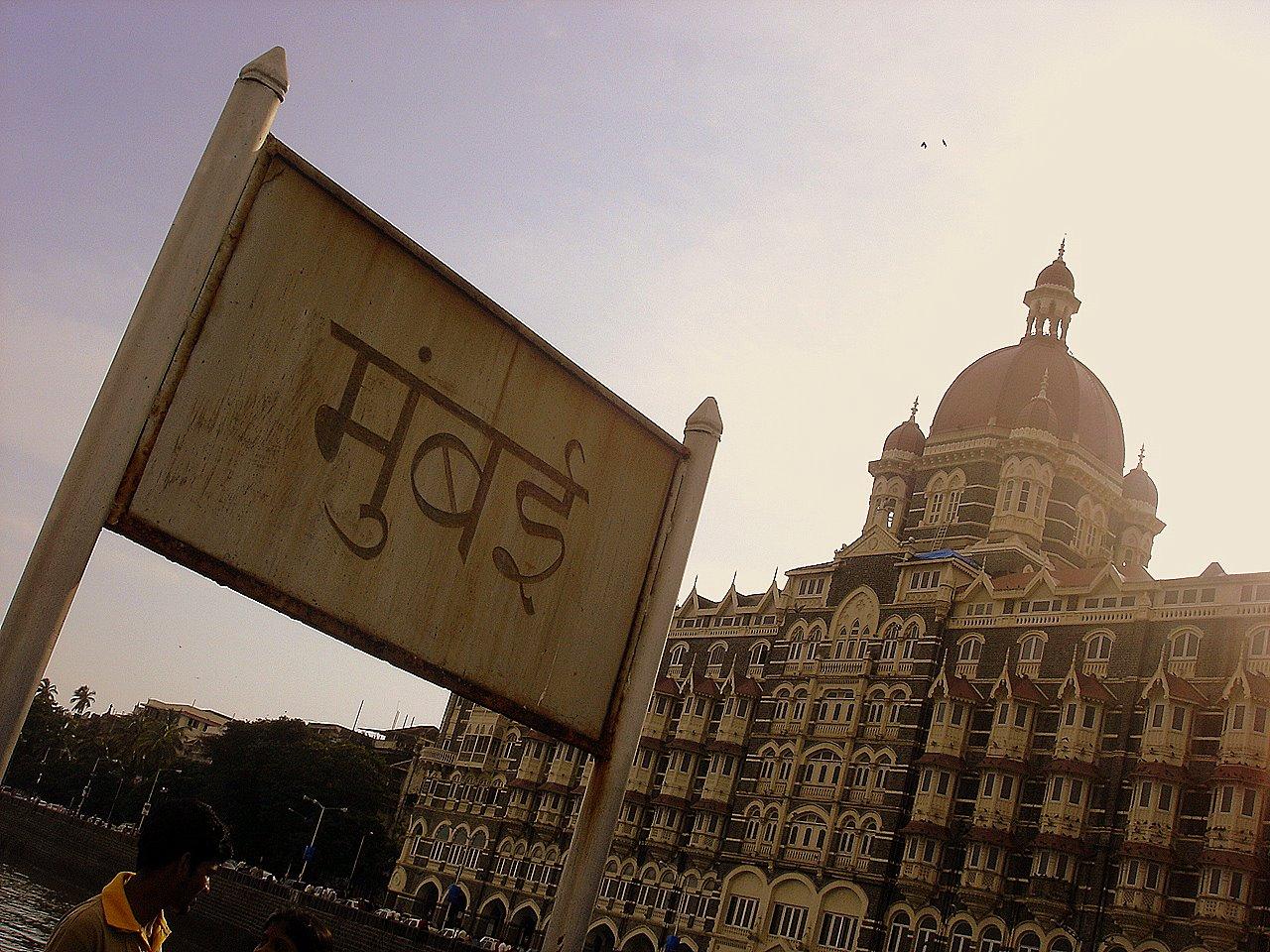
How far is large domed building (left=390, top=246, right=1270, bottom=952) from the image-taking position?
34.0m

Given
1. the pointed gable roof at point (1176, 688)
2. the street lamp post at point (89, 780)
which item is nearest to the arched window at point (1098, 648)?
the pointed gable roof at point (1176, 688)

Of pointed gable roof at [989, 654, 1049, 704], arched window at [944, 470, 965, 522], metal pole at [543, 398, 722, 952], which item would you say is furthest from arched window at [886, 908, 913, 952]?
metal pole at [543, 398, 722, 952]

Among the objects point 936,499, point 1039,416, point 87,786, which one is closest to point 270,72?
point 1039,416

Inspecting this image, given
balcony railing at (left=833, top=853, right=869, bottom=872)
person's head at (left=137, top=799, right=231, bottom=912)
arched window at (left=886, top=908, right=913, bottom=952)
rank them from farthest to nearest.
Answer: balcony railing at (left=833, top=853, right=869, bottom=872), arched window at (left=886, top=908, right=913, bottom=952), person's head at (left=137, top=799, right=231, bottom=912)

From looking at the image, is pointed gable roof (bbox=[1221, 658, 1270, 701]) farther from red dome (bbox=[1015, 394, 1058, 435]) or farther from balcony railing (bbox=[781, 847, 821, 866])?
red dome (bbox=[1015, 394, 1058, 435])

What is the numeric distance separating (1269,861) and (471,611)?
33.7 metres

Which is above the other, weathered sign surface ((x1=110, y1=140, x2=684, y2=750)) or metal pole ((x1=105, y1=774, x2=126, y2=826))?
weathered sign surface ((x1=110, y1=140, x2=684, y2=750))

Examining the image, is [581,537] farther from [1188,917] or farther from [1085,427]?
[1085,427]

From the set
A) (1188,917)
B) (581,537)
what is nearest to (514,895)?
(1188,917)

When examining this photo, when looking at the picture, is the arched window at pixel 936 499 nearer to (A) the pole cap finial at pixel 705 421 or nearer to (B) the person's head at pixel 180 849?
(A) the pole cap finial at pixel 705 421

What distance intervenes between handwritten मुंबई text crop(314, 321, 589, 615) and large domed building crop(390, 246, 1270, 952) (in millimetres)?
23369

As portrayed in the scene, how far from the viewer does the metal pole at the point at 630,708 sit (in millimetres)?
4027

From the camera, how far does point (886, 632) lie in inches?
1720

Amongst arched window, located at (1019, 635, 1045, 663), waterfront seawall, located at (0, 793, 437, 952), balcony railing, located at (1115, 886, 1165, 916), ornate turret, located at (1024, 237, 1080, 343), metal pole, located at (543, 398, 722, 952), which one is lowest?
Answer: waterfront seawall, located at (0, 793, 437, 952)
